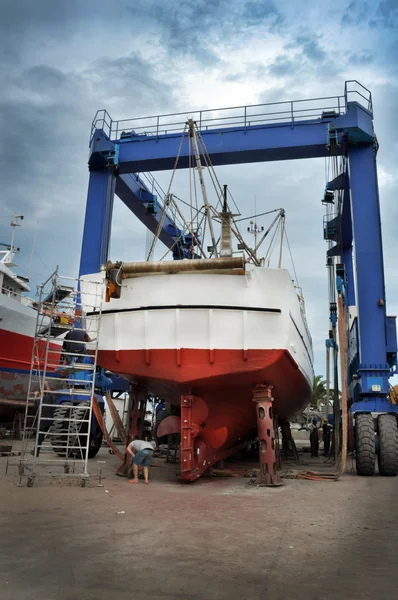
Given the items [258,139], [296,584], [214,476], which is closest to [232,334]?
[214,476]

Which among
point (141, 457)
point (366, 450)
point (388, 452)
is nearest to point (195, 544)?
point (141, 457)

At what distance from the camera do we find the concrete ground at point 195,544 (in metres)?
3.26

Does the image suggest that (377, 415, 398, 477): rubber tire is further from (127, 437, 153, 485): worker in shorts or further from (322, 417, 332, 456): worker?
(322, 417, 332, 456): worker

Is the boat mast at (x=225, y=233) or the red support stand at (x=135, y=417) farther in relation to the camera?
the boat mast at (x=225, y=233)

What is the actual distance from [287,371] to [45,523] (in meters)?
5.08

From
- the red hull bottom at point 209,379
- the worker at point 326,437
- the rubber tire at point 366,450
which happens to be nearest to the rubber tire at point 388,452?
the rubber tire at point 366,450

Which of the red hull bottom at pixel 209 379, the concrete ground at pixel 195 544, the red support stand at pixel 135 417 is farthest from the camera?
the red support stand at pixel 135 417

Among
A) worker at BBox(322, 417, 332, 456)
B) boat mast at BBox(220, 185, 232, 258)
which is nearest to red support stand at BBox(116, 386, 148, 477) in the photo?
boat mast at BBox(220, 185, 232, 258)

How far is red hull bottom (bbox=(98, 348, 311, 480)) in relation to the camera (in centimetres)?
811

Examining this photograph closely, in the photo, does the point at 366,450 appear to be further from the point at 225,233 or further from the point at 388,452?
the point at 225,233

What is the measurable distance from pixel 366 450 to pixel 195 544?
6271 mm

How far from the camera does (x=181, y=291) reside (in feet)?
27.6

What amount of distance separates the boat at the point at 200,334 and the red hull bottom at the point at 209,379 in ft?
0.05

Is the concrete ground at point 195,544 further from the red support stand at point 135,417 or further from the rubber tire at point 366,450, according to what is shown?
the rubber tire at point 366,450
